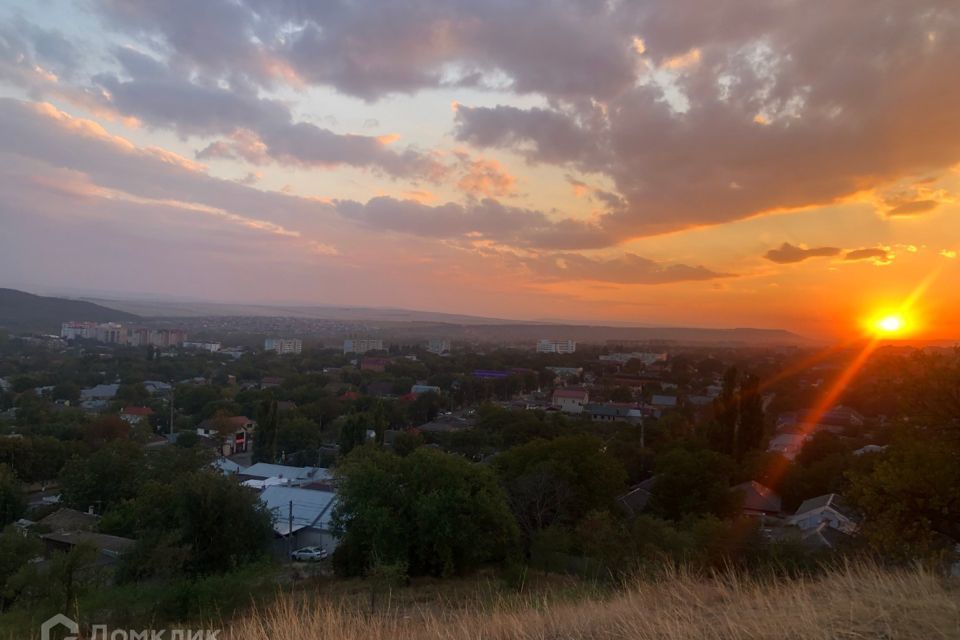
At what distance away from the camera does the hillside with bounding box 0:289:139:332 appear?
8738 centimetres

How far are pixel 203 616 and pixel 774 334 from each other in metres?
171

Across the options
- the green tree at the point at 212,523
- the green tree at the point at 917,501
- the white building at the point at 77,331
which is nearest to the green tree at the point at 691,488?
the green tree at the point at 917,501

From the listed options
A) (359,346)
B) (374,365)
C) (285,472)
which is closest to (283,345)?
(359,346)

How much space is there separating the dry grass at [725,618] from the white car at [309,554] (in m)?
11.2

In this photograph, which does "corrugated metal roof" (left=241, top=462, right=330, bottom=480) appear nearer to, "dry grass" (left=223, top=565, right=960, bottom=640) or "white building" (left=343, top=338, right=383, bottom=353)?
"dry grass" (left=223, top=565, right=960, bottom=640)

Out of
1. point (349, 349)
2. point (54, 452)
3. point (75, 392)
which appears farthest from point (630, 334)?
point (54, 452)

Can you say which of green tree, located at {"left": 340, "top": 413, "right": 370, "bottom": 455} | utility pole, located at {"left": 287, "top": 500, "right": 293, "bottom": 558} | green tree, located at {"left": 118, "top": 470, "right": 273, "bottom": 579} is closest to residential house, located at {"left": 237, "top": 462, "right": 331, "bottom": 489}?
green tree, located at {"left": 340, "top": 413, "right": 370, "bottom": 455}

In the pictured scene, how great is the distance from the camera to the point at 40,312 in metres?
93.4

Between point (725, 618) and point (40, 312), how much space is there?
117008 millimetres

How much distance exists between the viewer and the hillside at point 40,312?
87.4m

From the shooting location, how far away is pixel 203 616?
7266 mm

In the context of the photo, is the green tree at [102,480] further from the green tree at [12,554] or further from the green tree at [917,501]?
the green tree at [917,501]

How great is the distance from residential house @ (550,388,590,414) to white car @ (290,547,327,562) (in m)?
28.0

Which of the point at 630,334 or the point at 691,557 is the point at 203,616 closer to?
the point at 691,557
